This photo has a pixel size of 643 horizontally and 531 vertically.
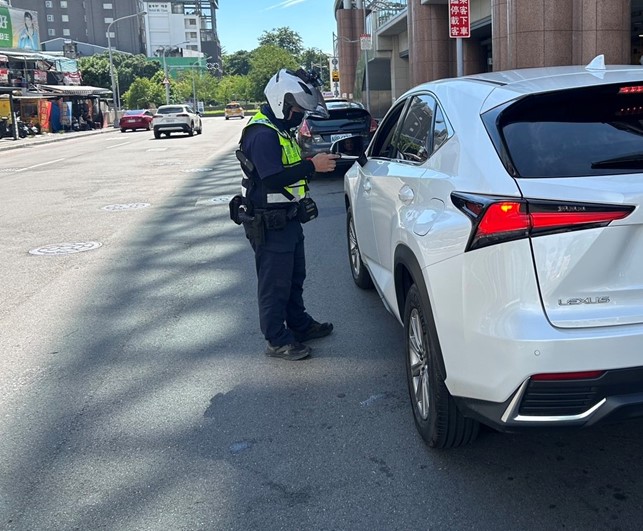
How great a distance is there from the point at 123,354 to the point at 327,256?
11.3 ft

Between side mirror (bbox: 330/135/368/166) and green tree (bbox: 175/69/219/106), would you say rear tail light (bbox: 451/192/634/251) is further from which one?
green tree (bbox: 175/69/219/106)

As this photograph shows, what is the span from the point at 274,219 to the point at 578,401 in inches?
96.0

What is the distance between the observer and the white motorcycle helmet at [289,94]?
4.50 m

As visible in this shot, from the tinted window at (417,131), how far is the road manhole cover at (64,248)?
548cm

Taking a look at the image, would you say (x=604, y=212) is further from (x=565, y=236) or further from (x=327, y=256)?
(x=327, y=256)

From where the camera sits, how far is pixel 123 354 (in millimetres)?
5219

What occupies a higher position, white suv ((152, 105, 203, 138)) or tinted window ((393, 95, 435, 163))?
white suv ((152, 105, 203, 138))

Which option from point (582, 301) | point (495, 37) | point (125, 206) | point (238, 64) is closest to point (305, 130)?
point (125, 206)

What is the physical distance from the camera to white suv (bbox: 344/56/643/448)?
2639 mm

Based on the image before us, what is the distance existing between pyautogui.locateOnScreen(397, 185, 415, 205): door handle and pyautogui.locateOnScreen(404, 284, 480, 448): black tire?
48cm

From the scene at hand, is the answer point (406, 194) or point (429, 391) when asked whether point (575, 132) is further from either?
point (429, 391)

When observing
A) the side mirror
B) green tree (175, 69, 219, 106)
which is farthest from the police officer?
green tree (175, 69, 219, 106)

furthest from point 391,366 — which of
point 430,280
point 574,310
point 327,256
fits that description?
point 327,256

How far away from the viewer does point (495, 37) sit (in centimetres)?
1694
